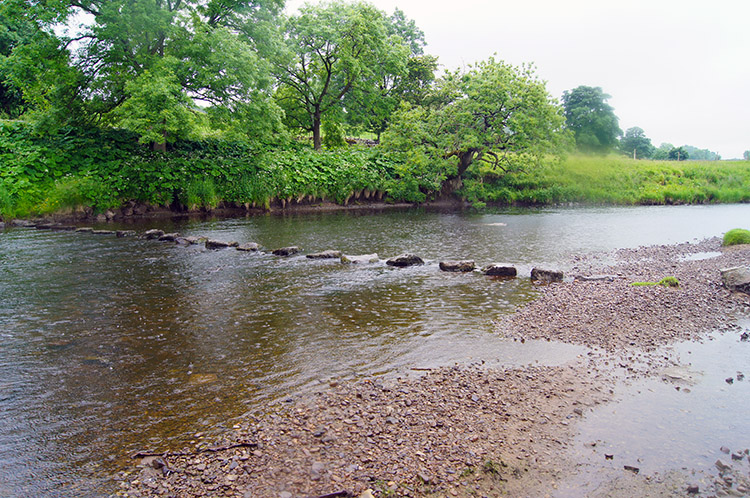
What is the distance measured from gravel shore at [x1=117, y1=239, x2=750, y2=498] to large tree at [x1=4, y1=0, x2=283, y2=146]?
23.0 m

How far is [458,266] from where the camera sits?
531 inches

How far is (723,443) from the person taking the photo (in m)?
4.65

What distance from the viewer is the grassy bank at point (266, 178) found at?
2497 cm

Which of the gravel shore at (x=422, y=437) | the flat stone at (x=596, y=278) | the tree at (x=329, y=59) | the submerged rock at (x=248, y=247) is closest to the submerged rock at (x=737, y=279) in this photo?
the flat stone at (x=596, y=278)

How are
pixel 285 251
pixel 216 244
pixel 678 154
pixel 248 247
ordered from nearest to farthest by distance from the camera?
pixel 285 251
pixel 248 247
pixel 216 244
pixel 678 154

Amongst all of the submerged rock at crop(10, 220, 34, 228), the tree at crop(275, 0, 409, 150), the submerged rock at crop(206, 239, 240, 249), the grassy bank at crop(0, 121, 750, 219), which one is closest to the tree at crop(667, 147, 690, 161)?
the grassy bank at crop(0, 121, 750, 219)

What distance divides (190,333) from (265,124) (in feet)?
73.1

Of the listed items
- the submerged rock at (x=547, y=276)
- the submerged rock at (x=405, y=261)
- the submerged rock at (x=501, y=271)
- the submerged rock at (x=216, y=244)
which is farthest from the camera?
the submerged rock at (x=216, y=244)

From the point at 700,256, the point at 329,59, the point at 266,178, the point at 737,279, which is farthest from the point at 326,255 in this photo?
the point at 329,59

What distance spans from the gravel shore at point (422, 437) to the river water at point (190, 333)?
441 mm

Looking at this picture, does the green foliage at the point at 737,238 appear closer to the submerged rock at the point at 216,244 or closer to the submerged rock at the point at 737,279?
the submerged rock at the point at 737,279

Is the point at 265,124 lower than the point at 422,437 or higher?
higher

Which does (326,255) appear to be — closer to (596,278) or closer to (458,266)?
(458,266)

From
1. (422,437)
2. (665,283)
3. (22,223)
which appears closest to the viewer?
(422,437)
